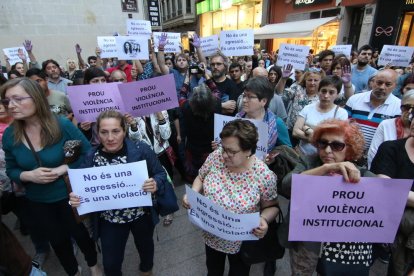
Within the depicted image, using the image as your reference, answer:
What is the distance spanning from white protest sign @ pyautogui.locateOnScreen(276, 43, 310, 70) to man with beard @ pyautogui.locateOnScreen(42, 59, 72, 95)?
13.9ft

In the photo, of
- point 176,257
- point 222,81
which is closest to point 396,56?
point 222,81

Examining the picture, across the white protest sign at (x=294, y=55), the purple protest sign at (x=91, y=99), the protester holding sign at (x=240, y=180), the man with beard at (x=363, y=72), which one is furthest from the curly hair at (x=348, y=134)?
the man with beard at (x=363, y=72)

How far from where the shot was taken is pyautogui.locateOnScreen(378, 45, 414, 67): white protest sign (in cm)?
579

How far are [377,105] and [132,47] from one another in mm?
4111

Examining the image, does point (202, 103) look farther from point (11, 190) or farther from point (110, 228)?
point (11, 190)

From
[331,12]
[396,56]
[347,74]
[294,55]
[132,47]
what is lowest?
[347,74]

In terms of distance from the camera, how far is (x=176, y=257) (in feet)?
9.56

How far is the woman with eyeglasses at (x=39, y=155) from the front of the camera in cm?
195

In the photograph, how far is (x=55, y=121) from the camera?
2096mm

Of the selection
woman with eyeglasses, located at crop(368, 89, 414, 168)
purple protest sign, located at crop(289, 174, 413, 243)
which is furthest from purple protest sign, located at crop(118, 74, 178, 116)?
woman with eyeglasses, located at crop(368, 89, 414, 168)

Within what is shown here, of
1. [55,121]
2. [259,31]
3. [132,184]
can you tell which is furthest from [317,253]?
[259,31]

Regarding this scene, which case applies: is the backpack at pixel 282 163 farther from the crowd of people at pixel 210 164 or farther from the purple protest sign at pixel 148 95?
the purple protest sign at pixel 148 95

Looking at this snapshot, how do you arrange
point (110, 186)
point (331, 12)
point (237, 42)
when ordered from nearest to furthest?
point (110, 186)
point (237, 42)
point (331, 12)

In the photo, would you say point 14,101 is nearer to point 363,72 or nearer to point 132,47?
point 132,47
